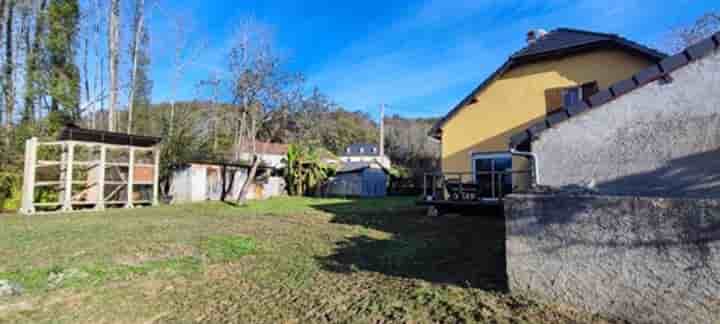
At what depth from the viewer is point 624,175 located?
16.4ft

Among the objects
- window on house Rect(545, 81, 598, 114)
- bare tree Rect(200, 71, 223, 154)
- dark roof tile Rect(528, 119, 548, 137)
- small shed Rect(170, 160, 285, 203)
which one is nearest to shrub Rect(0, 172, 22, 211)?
small shed Rect(170, 160, 285, 203)

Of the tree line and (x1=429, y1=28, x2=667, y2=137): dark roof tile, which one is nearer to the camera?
(x1=429, y1=28, x2=667, y2=137): dark roof tile

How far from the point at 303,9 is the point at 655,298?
1687 cm

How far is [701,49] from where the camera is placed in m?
4.47

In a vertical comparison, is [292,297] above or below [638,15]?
below

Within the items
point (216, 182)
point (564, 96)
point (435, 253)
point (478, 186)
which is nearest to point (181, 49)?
point (216, 182)

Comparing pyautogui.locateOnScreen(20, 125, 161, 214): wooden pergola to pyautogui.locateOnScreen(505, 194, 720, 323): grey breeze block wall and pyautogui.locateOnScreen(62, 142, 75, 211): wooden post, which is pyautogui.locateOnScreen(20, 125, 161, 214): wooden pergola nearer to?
pyautogui.locateOnScreen(62, 142, 75, 211): wooden post

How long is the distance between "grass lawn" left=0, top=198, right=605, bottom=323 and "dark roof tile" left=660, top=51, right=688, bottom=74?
3.52 metres

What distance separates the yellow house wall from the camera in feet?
31.8

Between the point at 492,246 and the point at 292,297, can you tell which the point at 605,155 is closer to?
the point at 492,246

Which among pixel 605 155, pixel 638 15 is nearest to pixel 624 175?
pixel 605 155

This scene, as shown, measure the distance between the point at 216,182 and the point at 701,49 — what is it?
18987 millimetres

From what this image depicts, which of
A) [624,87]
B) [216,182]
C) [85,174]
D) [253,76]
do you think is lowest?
[216,182]

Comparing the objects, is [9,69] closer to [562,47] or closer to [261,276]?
[261,276]
